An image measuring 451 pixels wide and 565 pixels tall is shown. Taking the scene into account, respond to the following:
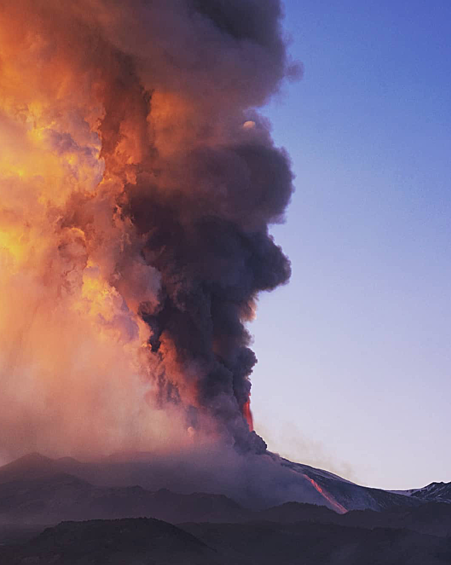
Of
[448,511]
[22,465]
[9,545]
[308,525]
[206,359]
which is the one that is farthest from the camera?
[22,465]

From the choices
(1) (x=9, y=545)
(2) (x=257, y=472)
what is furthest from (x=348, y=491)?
(1) (x=9, y=545)

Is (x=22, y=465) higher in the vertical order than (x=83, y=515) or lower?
higher

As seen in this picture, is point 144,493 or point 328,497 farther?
point 328,497

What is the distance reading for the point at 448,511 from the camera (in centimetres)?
9775

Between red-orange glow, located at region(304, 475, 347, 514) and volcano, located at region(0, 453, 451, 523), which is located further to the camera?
red-orange glow, located at region(304, 475, 347, 514)

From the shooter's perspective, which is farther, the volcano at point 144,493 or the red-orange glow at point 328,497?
the red-orange glow at point 328,497

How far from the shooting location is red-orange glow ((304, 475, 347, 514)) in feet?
396

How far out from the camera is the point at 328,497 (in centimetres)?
12425

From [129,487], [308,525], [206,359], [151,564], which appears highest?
[206,359]

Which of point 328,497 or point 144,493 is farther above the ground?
point 328,497

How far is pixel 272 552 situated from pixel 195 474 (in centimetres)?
2987

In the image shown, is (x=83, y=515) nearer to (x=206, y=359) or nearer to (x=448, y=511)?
(x=206, y=359)

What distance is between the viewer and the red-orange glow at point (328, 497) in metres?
121

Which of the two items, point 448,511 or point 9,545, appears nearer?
point 9,545
